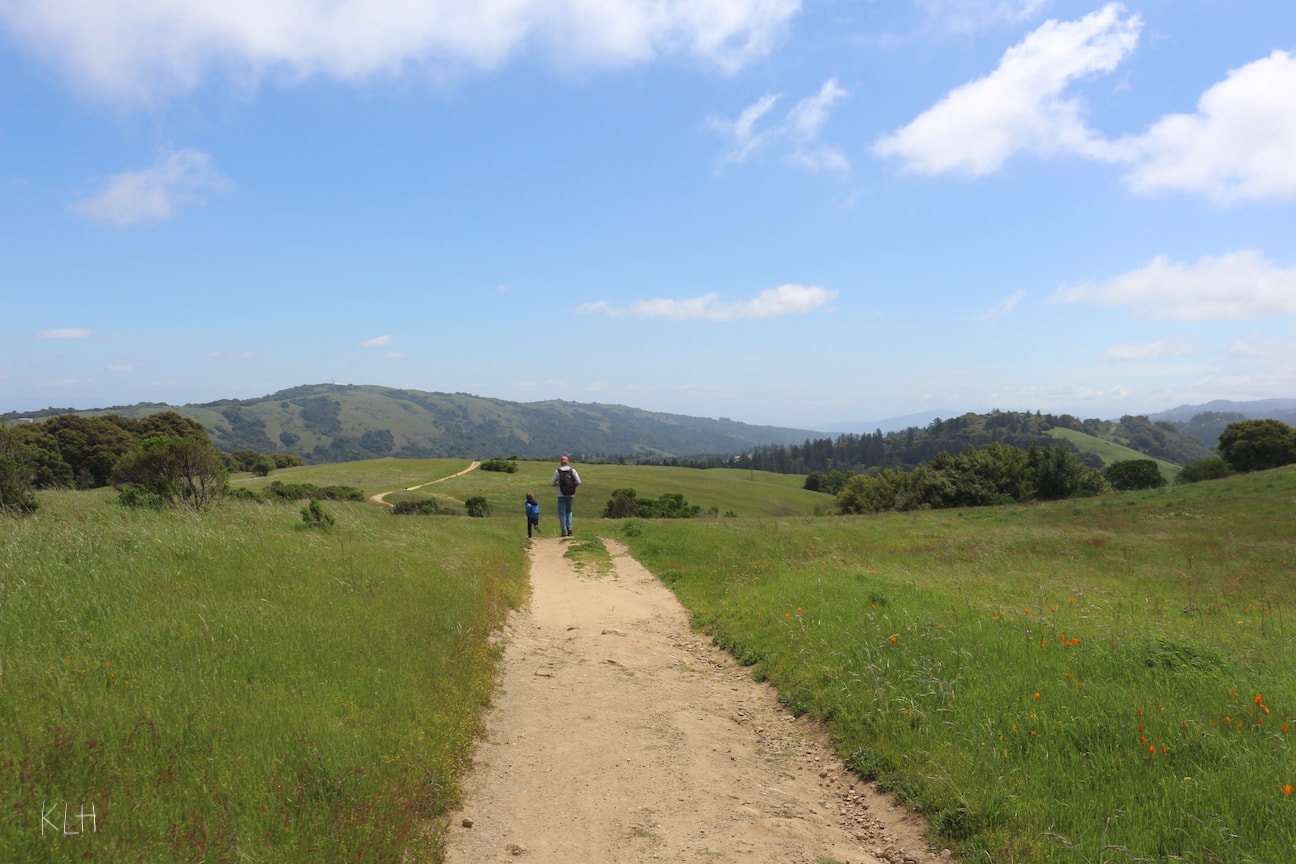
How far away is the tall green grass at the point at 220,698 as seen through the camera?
4.34 meters

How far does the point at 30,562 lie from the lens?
831cm

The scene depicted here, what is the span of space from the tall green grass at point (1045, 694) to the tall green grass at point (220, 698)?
14.4 feet

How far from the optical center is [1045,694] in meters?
7.33

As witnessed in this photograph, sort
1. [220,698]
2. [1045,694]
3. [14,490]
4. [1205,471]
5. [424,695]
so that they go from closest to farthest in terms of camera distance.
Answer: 1. [220,698]
2. [1045,694]
3. [424,695]
4. [14,490]
5. [1205,471]

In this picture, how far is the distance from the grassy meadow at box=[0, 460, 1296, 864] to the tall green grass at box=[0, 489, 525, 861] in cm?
2

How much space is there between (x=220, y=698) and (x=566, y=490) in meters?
18.9

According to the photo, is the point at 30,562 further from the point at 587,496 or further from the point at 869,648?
the point at 587,496

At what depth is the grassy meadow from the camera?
468 centimetres

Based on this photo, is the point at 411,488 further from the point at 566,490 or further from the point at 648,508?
the point at 566,490

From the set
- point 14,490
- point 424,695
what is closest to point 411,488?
point 14,490

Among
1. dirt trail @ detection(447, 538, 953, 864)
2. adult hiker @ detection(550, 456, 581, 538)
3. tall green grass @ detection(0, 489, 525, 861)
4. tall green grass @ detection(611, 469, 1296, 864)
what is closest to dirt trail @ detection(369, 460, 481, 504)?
adult hiker @ detection(550, 456, 581, 538)

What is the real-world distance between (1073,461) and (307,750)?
74194mm

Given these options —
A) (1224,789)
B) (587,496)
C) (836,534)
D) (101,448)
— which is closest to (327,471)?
(101,448)

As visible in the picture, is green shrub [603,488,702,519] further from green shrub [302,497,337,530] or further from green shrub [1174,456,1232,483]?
green shrub [1174,456,1232,483]
